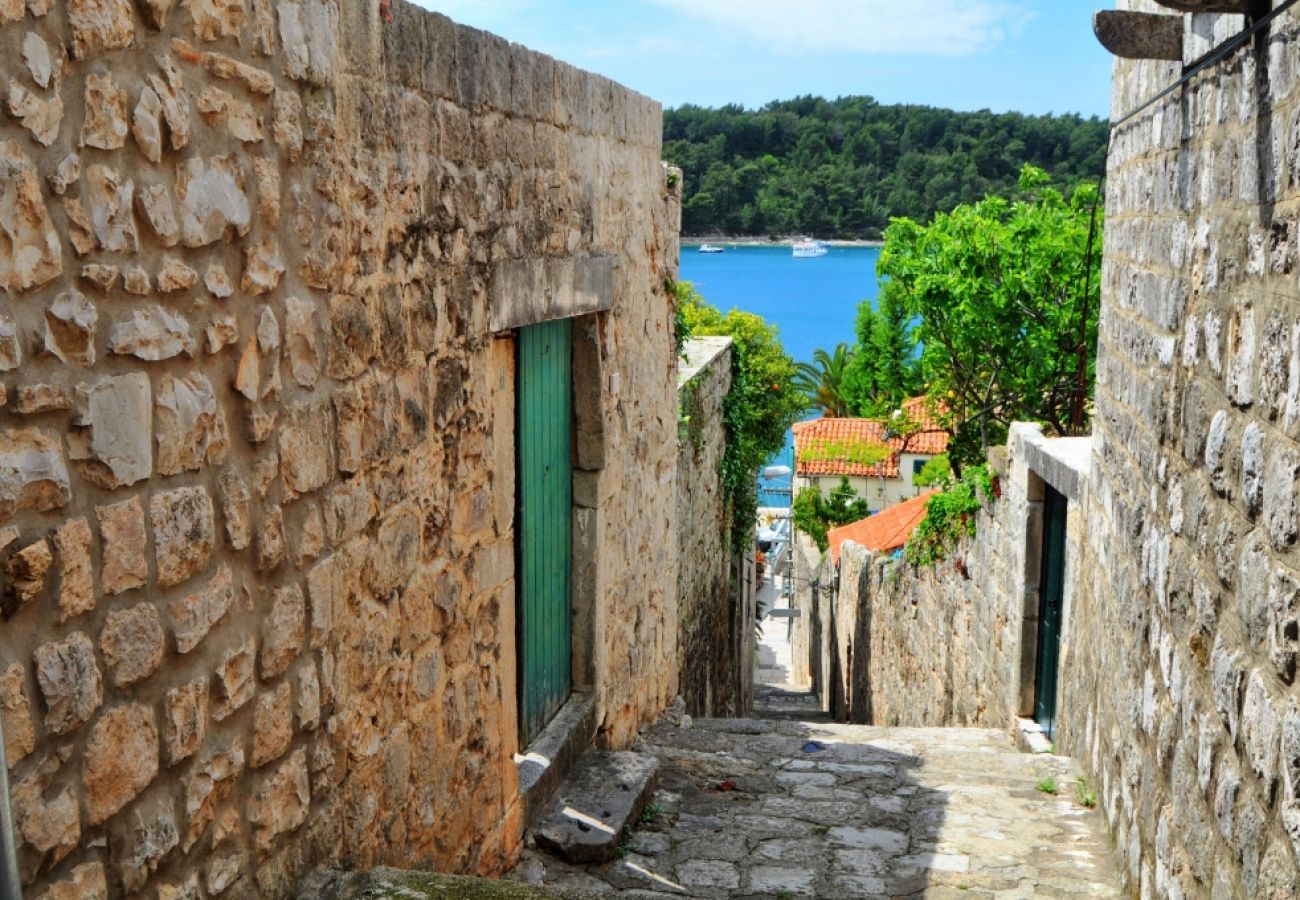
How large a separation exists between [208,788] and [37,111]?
1.23 m

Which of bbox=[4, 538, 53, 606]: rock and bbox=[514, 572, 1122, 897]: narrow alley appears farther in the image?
bbox=[514, 572, 1122, 897]: narrow alley

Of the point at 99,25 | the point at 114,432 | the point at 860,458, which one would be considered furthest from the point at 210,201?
the point at 860,458

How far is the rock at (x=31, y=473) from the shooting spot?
1.76m

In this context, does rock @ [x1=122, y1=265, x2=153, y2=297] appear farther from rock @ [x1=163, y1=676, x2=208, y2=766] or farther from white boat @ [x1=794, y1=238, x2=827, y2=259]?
white boat @ [x1=794, y1=238, x2=827, y2=259]

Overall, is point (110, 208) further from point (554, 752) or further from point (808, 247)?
point (808, 247)

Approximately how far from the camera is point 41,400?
181cm

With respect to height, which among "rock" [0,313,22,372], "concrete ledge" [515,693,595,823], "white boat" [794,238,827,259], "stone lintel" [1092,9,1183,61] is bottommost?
"concrete ledge" [515,693,595,823]

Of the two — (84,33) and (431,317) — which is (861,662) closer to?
(431,317)

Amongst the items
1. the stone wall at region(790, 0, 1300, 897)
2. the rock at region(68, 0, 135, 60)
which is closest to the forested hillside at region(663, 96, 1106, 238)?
the stone wall at region(790, 0, 1300, 897)

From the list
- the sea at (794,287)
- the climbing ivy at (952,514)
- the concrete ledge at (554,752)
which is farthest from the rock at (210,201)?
the sea at (794,287)

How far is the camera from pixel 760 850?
5184 millimetres

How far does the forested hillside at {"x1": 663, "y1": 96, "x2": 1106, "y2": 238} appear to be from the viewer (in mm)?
66125

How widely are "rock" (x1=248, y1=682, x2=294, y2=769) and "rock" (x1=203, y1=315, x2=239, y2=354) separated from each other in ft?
2.34

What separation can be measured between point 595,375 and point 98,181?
338cm
